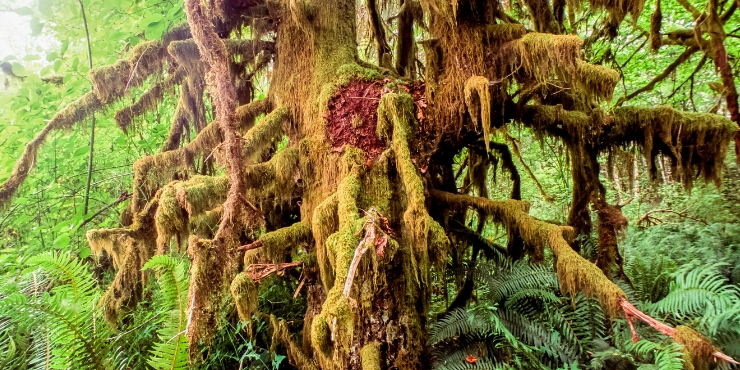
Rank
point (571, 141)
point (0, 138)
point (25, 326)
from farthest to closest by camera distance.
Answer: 1. point (0, 138)
2. point (571, 141)
3. point (25, 326)

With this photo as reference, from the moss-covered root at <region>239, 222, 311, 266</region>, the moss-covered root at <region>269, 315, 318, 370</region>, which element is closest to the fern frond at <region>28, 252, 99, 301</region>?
the moss-covered root at <region>239, 222, 311, 266</region>

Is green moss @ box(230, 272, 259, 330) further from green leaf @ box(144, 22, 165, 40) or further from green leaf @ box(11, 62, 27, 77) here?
green leaf @ box(11, 62, 27, 77)

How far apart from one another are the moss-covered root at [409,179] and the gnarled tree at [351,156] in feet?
0.04

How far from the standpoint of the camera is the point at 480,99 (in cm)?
235

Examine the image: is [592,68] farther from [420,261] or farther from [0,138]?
[0,138]

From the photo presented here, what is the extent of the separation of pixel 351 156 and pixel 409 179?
0.48 meters

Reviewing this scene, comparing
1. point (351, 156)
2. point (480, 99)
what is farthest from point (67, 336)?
point (480, 99)

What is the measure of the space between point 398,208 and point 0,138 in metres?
4.06

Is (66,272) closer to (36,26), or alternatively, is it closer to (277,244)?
(277,244)

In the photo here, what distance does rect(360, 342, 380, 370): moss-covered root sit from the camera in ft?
7.03

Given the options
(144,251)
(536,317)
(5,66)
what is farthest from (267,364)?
(5,66)

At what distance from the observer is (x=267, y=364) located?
9.62ft

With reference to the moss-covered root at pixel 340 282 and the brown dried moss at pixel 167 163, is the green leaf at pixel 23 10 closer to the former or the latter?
the brown dried moss at pixel 167 163

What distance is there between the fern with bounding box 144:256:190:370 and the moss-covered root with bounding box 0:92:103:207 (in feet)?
6.14
